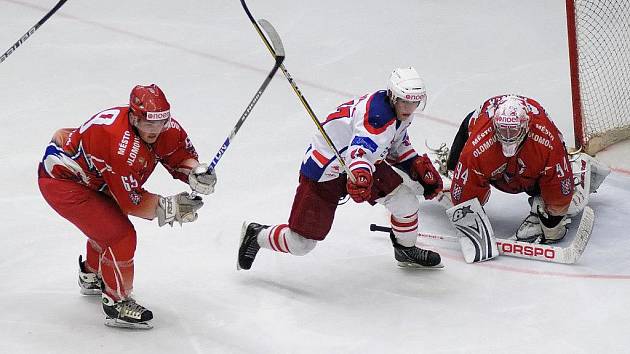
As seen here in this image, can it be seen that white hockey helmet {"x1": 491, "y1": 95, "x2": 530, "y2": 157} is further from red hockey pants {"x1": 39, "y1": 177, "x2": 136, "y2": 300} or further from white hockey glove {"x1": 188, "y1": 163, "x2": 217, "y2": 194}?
red hockey pants {"x1": 39, "y1": 177, "x2": 136, "y2": 300}

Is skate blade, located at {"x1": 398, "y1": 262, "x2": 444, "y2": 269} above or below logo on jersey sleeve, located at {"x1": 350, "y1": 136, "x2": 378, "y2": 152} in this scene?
below

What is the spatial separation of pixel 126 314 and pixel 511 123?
164cm

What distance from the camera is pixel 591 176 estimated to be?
5.07 m

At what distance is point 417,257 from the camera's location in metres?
4.44

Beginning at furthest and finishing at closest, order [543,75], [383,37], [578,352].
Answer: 1. [383,37]
2. [543,75]
3. [578,352]

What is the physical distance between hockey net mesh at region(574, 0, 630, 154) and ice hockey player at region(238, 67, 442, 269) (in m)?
1.68

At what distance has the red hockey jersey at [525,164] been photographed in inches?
176

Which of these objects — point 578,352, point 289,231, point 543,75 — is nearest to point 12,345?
point 289,231

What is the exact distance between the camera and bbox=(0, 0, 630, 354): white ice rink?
4.00m

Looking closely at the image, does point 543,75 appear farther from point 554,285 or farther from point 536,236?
point 554,285

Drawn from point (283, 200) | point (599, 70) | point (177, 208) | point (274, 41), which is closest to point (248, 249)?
point (177, 208)

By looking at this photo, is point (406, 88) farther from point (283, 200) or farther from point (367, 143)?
point (283, 200)

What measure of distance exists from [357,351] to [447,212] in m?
1.01

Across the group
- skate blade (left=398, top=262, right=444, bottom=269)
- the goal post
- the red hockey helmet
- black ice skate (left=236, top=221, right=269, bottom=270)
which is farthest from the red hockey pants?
the goal post
